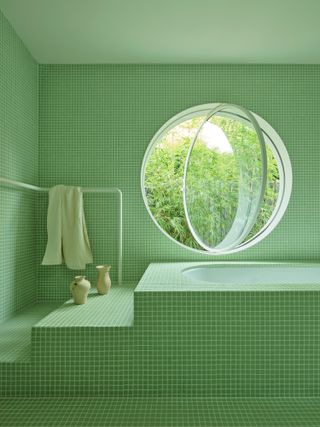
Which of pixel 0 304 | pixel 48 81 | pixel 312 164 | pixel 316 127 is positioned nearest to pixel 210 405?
pixel 0 304

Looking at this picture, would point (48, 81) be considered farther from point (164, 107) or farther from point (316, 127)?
point (316, 127)

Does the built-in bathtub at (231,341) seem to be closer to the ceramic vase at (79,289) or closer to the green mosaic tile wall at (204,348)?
the green mosaic tile wall at (204,348)

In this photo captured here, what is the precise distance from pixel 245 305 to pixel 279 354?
30 cm

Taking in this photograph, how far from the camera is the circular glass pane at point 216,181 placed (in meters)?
2.91

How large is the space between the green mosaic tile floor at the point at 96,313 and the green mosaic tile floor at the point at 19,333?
0.21 m

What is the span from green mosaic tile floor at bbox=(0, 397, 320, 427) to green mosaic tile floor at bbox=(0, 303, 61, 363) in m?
Result: 0.22

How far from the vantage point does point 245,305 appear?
6.37 feet

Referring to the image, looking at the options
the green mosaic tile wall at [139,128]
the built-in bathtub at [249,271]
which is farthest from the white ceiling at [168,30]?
the built-in bathtub at [249,271]

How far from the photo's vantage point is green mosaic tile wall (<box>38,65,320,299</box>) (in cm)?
326

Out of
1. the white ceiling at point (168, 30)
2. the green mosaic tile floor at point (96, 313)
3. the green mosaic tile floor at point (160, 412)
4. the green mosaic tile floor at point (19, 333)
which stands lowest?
the green mosaic tile floor at point (160, 412)

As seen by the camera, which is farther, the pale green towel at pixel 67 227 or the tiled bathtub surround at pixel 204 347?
the pale green towel at pixel 67 227

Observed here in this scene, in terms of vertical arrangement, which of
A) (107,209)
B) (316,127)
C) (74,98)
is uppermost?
(74,98)

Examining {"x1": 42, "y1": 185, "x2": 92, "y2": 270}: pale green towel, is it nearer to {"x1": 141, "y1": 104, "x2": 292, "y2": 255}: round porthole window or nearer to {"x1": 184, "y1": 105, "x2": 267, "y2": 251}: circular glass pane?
{"x1": 141, "y1": 104, "x2": 292, "y2": 255}: round porthole window

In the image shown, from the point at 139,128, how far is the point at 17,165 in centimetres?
105
